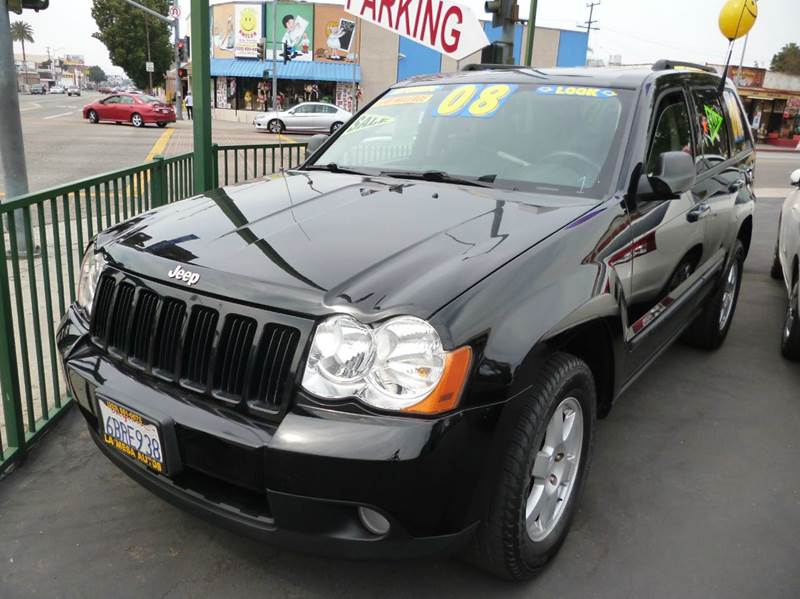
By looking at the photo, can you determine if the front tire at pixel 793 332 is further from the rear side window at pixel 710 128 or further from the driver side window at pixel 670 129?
the driver side window at pixel 670 129

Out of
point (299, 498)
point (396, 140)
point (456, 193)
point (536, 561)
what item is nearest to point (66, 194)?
point (396, 140)

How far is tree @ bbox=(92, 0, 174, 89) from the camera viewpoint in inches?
2427

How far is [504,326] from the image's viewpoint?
2137 millimetres

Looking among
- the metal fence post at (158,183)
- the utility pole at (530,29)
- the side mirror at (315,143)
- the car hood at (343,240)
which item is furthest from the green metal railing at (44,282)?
the utility pole at (530,29)

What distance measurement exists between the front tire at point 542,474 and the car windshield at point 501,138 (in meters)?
0.97

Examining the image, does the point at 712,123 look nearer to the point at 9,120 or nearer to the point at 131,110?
the point at 9,120

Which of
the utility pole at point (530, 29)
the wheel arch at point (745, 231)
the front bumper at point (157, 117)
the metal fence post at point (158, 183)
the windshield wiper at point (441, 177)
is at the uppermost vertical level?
the utility pole at point (530, 29)

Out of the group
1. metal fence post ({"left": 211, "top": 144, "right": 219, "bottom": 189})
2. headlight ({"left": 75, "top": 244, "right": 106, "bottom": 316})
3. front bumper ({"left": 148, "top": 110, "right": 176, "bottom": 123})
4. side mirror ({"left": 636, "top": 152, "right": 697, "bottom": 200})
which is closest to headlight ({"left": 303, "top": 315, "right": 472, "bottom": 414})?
headlight ({"left": 75, "top": 244, "right": 106, "bottom": 316})

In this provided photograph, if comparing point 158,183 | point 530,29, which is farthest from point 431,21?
point 530,29

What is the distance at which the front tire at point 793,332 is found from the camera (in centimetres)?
473

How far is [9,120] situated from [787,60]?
316 feet

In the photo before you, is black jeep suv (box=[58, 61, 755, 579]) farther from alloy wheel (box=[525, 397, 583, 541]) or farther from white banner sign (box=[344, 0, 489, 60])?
white banner sign (box=[344, 0, 489, 60])

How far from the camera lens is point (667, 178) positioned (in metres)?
3.02

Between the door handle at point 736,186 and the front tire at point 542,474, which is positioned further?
the door handle at point 736,186
